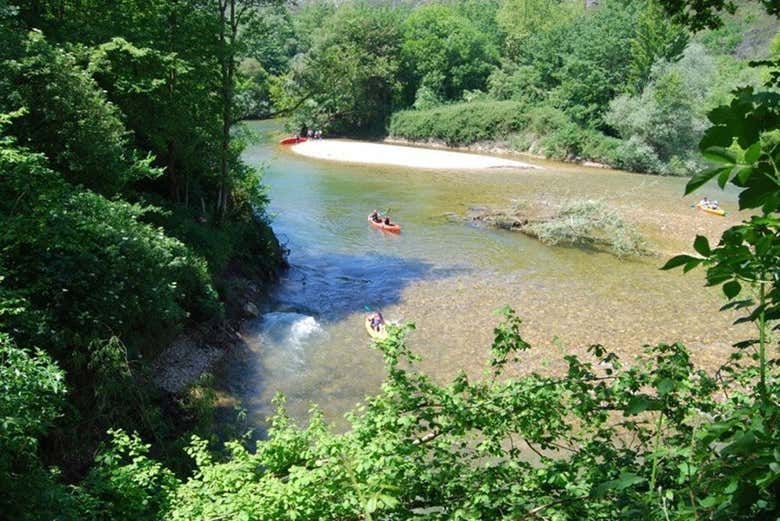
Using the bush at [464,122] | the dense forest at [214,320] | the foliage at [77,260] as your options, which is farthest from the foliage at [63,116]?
the bush at [464,122]

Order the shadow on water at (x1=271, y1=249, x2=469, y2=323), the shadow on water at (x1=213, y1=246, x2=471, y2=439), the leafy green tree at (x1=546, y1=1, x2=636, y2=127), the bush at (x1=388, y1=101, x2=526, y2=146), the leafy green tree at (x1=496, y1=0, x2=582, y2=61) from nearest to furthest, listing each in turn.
A: the shadow on water at (x1=213, y1=246, x2=471, y2=439) → the shadow on water at (x1=271, y1=249, x2=469, y2=323) → the leafy green tree at (x1=546, y1=1, x2=636, y2=127) → the bush at (x1=388, y1=101, x2=526, y2=146) → the leafy green tree at (x1=496, y1=0, x2=582, y2=61)

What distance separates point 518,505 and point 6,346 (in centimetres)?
475

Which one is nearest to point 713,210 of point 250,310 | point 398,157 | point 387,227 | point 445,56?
point 387,227

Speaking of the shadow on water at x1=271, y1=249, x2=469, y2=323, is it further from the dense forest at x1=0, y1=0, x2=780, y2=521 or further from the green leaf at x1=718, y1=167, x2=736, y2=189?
the green leaf at x1=718, y1=167, x2=736, y2=189

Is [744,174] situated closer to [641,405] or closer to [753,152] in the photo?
[753,152]

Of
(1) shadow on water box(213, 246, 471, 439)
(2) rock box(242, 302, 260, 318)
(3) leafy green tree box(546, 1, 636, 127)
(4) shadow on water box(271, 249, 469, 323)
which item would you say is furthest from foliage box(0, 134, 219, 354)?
(3) leafy green tree box(546, 1, 636, 127)

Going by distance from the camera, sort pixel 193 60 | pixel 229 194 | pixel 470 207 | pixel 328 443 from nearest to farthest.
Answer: pixel 328 443 → pixel 193 60 → pixel 229 194 → pixel 470 207

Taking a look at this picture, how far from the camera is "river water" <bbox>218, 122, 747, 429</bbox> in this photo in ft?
42.3

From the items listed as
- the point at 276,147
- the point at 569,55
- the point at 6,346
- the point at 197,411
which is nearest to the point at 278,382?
the point at 197,411

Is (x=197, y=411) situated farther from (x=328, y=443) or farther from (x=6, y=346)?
(x=328, y=443)

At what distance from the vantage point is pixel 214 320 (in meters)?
Result: 13.5

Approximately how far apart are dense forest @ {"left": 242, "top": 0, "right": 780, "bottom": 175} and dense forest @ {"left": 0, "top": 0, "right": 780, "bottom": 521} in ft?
63.9

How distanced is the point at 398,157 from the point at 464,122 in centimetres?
1152

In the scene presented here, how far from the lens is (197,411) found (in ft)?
33.8
